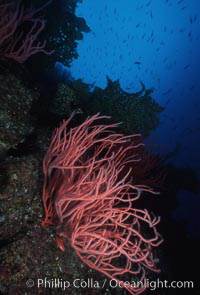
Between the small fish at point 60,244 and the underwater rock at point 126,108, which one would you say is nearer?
the small fish at point 60,244

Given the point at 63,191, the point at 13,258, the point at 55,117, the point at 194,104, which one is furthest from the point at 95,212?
the point at 194,104

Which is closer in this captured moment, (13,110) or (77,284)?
(77,284)

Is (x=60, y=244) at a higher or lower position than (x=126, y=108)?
lower

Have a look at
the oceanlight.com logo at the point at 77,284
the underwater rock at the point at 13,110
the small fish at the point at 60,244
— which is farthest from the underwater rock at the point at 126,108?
the small fish at the point at 60,244

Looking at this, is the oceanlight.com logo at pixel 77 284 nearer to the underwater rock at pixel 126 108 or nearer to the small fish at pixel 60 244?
the small fish at pixel 60 244

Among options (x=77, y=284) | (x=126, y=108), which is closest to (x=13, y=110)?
(x=77, y=284)

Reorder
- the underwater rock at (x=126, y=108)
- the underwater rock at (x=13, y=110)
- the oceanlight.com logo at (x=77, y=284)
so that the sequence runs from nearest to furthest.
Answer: the oceanlight.com logo at (x=77, y=284), the underwater rock at (x=13, y=110), the underwater rock at (x=126, y=108)

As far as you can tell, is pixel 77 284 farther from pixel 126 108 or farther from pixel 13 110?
pixel 126 108

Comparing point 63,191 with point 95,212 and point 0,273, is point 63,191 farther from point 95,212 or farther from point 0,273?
point 0,273

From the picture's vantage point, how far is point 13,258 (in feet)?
8.07

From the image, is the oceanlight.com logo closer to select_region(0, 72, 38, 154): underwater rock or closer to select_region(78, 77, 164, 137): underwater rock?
select_region(0, 72, 38, 154): underwater rock

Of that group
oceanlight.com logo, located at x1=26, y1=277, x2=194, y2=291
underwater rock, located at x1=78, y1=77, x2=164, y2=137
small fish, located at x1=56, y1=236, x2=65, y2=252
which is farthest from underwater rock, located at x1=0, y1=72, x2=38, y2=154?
underwater rock, located at x1=78, y1=77, x2=164, y2=137

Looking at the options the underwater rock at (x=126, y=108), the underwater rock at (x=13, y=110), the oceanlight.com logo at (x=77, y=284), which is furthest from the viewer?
the underwater rock at (x=126, y=108)

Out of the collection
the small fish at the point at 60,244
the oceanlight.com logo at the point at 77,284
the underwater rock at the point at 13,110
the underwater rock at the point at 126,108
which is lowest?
the oceanlight.com logo at the point at 77,284
